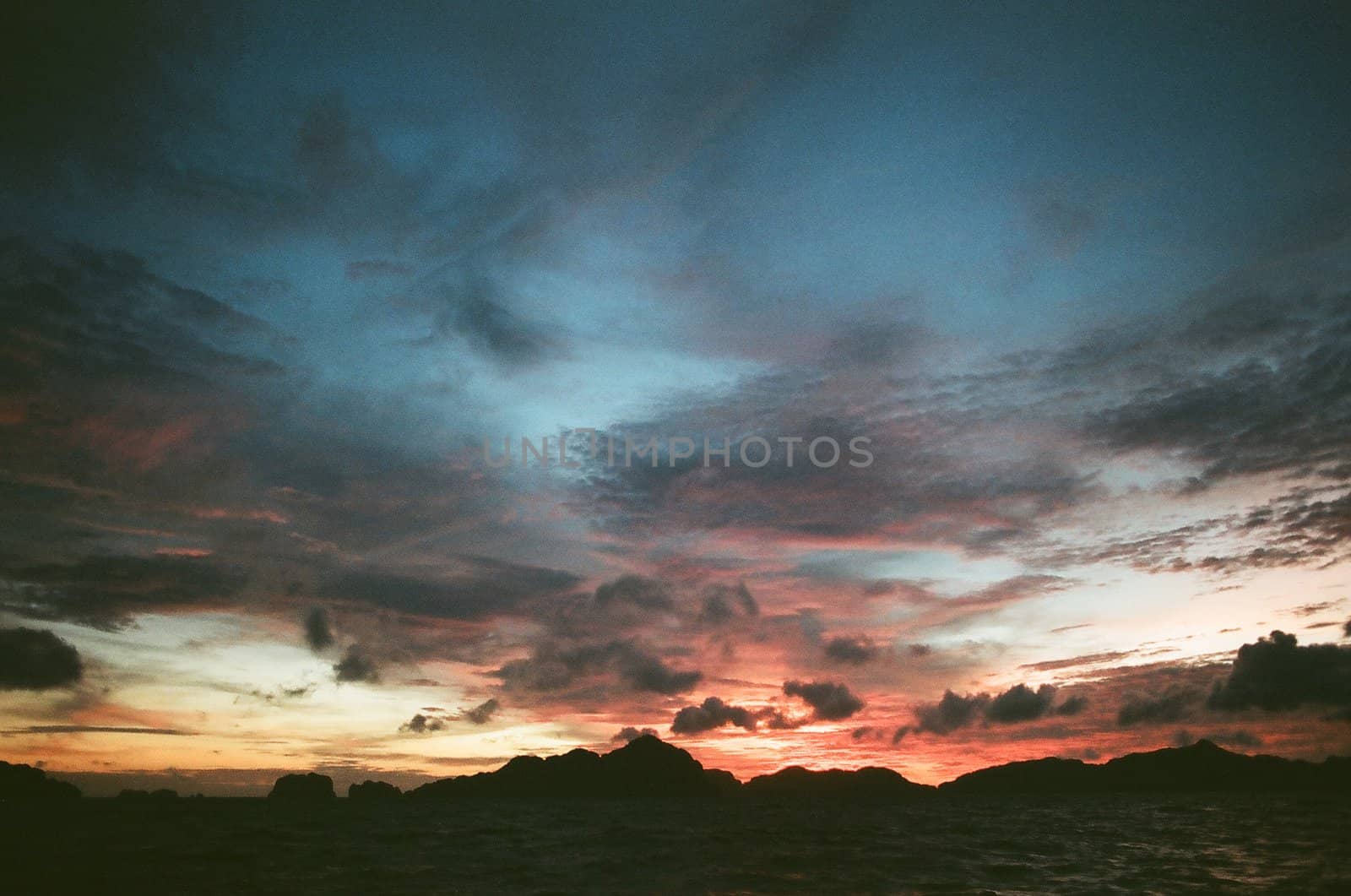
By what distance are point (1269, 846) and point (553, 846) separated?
6430cm

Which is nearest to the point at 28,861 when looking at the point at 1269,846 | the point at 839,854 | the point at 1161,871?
the point at 839,854

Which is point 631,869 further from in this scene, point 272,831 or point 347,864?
point 272,831

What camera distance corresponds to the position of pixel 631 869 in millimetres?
51875

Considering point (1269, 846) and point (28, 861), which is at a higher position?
point (28, 861)

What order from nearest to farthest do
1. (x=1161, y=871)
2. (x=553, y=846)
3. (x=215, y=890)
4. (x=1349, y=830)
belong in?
(x=215, y=890), (x=1161, y=871), (x=553, y=846), (x=1349, y=830)

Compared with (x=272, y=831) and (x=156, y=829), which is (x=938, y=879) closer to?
(x=272, y=831)

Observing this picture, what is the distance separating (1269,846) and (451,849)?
237 feet

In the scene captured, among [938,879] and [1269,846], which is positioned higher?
[938,879]

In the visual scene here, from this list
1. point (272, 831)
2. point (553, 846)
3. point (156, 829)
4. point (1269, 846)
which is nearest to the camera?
point (1269, 846)

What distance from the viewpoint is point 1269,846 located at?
64500 millimetres

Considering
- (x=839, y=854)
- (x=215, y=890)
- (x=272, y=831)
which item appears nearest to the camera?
(x=215, y=890)

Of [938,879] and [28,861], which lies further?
[28,861]

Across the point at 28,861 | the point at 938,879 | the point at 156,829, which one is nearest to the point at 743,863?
the point at 938,879

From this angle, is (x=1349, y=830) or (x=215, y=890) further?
(x=1349, y=830)
